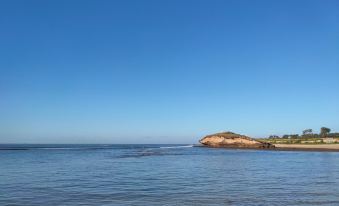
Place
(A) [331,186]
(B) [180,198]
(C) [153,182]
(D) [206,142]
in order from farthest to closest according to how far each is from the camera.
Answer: (D) [206,142] < (C) [153,182] < (A) [331,186] < (B) [180,198]

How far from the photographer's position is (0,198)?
26.1 m

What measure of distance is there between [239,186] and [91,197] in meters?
11.4

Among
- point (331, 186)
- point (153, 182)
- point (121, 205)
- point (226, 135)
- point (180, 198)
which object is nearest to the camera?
point (121, 205)

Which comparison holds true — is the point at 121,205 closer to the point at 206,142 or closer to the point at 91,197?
the point at 91,197

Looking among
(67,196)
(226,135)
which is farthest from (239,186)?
(226,135)

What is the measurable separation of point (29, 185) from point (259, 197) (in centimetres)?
1763

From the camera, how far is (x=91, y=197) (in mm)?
26516

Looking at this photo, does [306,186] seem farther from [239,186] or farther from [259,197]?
[259,197]

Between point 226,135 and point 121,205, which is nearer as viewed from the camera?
point 121,205

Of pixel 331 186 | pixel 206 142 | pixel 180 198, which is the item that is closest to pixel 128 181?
pixel 180 198

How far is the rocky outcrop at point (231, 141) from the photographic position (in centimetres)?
15285

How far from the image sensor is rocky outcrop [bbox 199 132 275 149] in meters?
153

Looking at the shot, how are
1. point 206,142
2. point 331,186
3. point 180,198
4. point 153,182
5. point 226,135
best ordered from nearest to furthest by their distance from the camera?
point 180,198, point 331,186, point 153,182, point 226,135, point 206,142

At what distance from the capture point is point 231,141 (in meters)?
170
